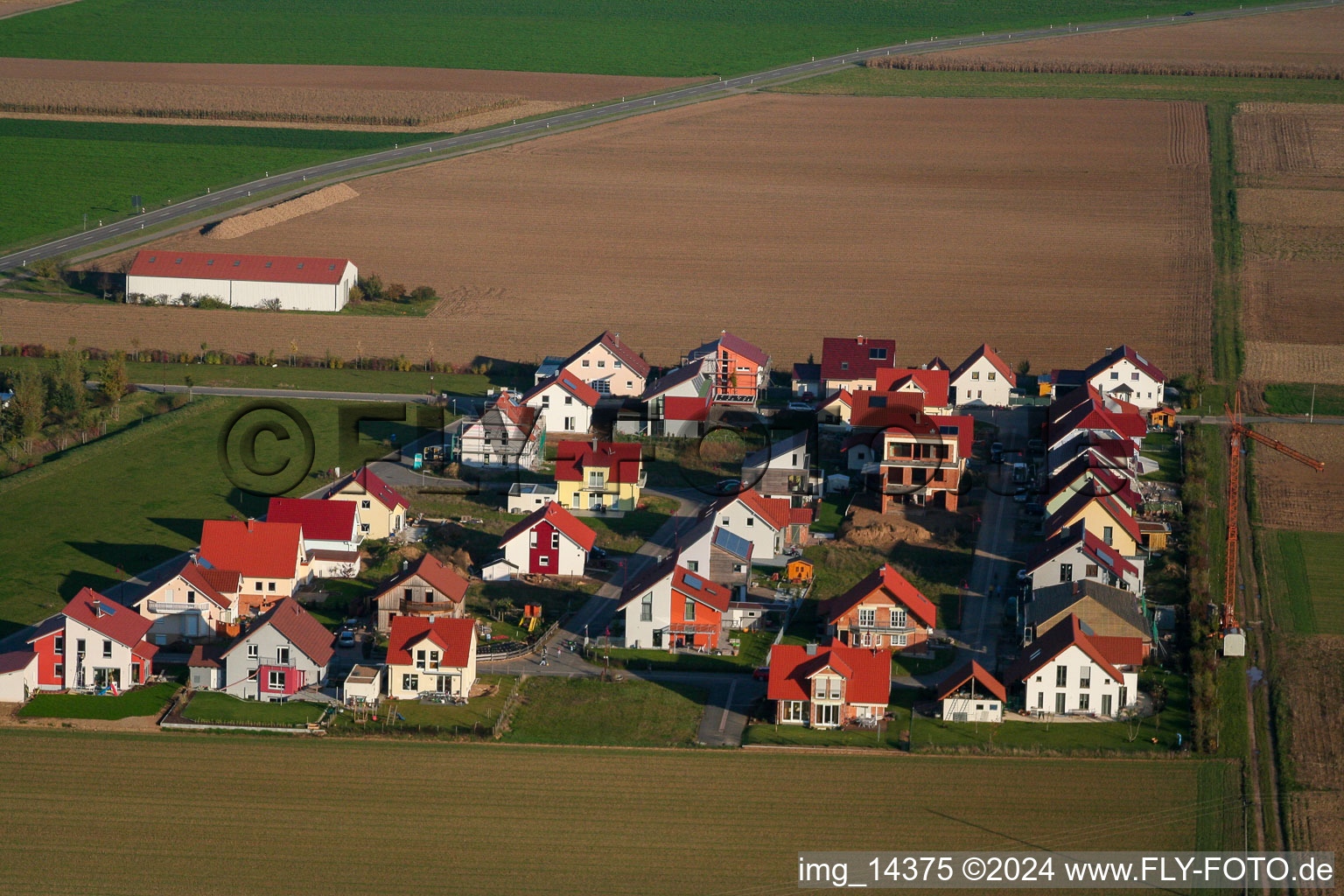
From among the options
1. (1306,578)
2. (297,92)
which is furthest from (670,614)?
(297,92)

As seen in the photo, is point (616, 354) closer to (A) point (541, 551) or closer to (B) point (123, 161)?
(A) point (541, 551)

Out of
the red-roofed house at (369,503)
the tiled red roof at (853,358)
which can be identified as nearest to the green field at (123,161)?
the tiled red roof at (853,358)

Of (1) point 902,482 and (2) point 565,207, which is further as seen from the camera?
(2) point 565,207

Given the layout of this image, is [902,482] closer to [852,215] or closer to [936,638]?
[936,638]

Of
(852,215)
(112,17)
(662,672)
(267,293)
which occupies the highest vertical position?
(112,17)

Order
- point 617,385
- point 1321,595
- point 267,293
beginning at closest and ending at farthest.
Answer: point 1321,595, point 617,385, point 267,293

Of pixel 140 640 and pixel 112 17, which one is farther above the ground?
pixel 112 17

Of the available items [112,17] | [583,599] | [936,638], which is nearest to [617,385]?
[583,599]

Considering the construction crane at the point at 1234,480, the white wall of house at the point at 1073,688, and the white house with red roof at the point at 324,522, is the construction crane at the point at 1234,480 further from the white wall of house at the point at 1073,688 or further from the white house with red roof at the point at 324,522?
the white house with red roof at the point at 324,522

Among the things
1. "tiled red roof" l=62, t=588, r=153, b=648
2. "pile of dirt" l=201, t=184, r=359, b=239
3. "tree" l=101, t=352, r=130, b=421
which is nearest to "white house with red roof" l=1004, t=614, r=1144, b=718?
"tiled red roof" l=62, t=588, r=153, b=648
